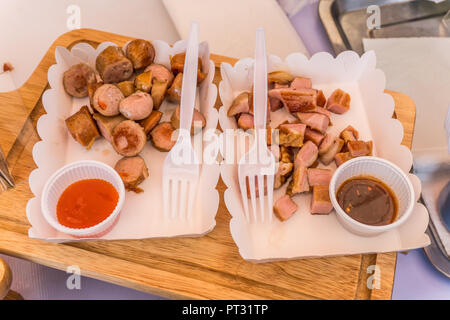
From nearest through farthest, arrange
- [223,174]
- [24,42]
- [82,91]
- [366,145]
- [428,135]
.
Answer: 1. [223,174]
2. [366,145]
3. [82,91]
4. [428,135]
5. [24,42]

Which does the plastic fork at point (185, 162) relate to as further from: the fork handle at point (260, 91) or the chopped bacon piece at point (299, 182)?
the chopped bacon piece at point (299, 182)

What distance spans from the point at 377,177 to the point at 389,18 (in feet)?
3.85

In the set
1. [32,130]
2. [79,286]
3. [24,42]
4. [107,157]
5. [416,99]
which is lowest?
[79,286]

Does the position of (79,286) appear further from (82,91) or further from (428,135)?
(428,135)

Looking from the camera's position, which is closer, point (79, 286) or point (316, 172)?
point (316, 172)

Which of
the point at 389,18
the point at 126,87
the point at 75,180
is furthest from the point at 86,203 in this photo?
the point at 389,18

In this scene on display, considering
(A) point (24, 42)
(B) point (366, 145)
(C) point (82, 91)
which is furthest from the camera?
(A) point (24, 42)

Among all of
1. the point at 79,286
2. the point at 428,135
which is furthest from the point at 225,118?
the point at 428,135

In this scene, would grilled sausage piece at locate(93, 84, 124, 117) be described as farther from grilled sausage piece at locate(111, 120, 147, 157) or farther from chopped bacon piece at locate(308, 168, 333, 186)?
chopped bacon piece at locate(308, 168, 333, 186)

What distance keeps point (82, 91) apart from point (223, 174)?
0.63 m

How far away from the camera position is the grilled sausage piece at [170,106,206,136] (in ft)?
4.66

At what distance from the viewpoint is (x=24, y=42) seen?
2.01 metres

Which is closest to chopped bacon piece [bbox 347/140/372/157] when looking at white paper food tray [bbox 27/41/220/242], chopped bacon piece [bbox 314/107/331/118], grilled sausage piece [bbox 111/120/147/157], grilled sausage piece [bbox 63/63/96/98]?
chopped bacon piece [bbox 314/107/331/118]

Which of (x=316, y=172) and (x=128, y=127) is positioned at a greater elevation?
(x=128, y=127)
